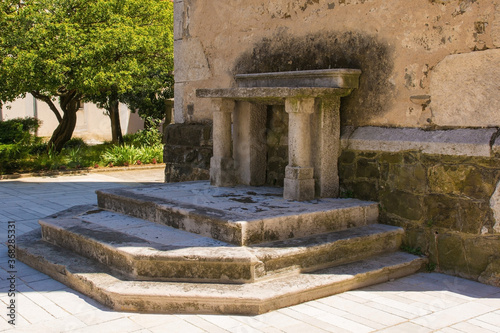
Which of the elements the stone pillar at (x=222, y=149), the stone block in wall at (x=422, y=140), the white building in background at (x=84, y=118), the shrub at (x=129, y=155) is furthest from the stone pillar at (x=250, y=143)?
the white building in background at (x=84, y=118)

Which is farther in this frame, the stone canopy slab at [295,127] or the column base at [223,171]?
the column base at [223,171]

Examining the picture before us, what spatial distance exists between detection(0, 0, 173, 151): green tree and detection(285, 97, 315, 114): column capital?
289 inches

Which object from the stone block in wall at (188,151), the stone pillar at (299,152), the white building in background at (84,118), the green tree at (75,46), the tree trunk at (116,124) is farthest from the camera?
the white building in background at (84,118)

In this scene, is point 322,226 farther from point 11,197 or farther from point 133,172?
point 133,172

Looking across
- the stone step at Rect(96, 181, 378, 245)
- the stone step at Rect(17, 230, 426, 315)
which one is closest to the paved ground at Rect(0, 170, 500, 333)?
the stone step at Rect(17, 230, 426, 315)

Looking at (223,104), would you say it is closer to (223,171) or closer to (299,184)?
(223,171)

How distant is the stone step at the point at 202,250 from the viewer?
404cm

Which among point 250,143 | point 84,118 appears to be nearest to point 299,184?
point 250,143

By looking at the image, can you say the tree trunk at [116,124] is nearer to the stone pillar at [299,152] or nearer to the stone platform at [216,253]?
the stone platform at [216,253]

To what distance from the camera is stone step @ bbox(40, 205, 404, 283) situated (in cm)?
404

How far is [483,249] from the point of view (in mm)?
4344

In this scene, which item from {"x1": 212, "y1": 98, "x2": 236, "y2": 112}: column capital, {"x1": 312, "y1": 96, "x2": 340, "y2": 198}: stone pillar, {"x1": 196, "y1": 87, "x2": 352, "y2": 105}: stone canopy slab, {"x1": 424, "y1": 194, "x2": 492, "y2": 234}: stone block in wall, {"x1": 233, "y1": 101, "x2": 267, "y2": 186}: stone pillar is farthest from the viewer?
{"x1": 233, "y1": 101, "x2": 267, "y2": 186}: stone pillar

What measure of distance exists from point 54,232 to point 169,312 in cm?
194

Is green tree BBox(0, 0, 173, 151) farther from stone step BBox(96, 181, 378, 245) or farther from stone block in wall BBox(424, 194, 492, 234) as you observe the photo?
stone block in wall BBox(424, 194, 492, 234)
